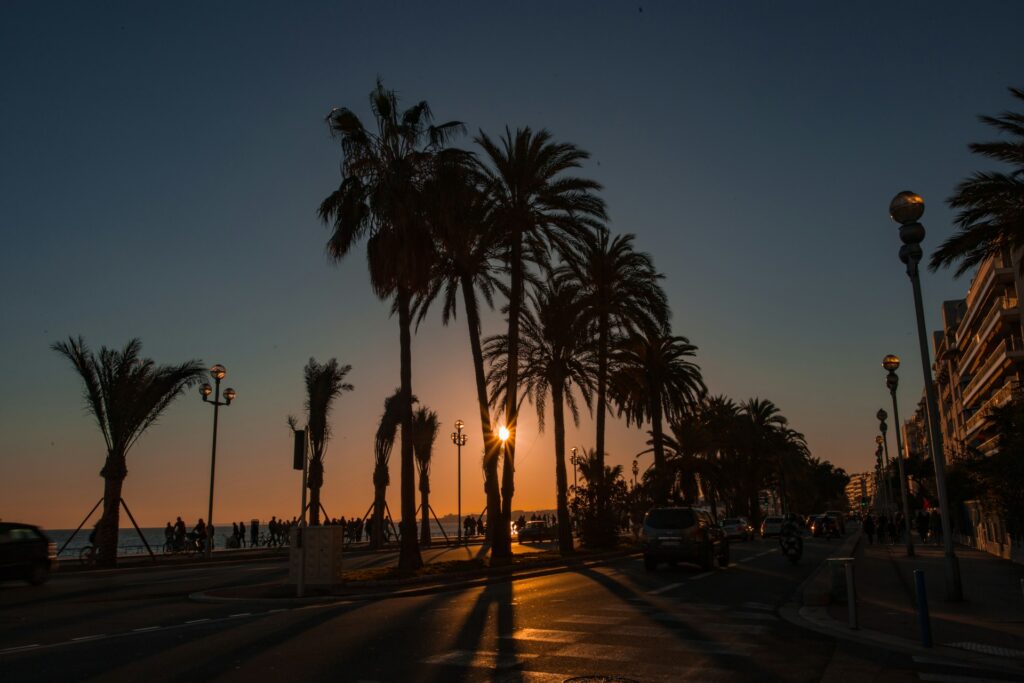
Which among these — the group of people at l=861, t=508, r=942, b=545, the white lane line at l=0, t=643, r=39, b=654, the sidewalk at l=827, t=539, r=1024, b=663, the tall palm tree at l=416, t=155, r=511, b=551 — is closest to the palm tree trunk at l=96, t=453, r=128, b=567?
the tall palm tree at l=416, t=155, r=511, b=551

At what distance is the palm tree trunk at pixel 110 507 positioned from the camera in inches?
1117

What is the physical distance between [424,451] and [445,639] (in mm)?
39563

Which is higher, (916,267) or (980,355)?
(980,355)

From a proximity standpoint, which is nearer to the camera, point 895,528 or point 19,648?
point 19,648

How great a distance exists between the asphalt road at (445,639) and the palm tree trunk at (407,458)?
4.00 meters

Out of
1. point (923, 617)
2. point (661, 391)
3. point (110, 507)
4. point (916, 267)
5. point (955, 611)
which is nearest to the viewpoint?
point (923, 617)

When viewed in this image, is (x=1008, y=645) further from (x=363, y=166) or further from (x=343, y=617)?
(x=363, y=166)

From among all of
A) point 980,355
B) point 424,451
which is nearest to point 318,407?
point 424,451

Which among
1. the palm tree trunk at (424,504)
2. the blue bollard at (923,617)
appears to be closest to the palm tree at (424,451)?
the palm tree trunk at (424,504)

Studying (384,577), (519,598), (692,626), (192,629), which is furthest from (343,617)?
(384,577)

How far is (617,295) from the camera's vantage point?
37.2 metres

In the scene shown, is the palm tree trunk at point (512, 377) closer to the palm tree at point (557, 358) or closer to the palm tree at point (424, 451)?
the palm tree at point (557, 358)

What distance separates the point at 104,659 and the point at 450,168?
17401mm

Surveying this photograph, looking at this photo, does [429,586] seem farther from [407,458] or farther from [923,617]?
[923,617]
